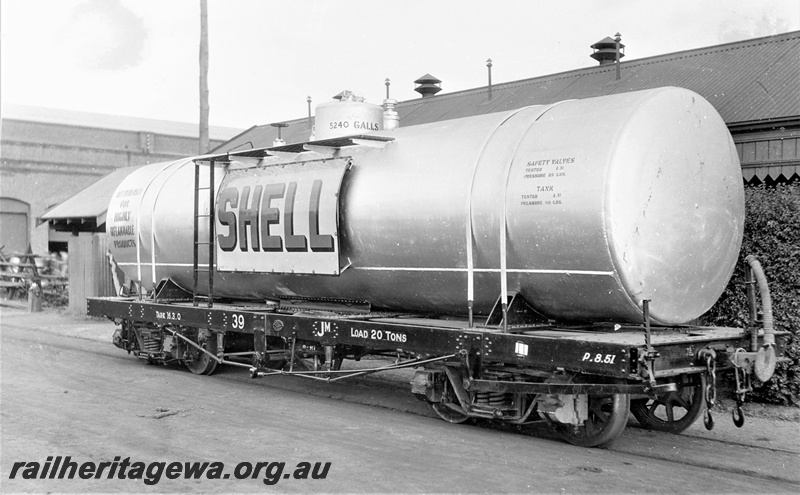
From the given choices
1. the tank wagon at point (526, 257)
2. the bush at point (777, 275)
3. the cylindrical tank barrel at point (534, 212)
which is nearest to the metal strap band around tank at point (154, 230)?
the tank wagon at point (526, 257)

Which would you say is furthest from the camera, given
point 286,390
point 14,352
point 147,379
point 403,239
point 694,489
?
point 14,352

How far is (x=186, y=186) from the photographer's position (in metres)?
12.2

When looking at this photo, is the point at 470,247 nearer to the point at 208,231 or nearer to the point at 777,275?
the point at 777,275

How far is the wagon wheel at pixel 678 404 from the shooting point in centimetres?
780

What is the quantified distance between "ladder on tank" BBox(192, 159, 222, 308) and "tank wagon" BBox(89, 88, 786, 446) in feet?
2.44

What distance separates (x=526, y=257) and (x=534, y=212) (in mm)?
450

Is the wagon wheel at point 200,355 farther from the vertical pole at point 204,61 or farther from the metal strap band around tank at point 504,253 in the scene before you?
the vertical pole at point 204,61

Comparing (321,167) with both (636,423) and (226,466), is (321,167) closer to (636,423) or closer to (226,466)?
(226,466)

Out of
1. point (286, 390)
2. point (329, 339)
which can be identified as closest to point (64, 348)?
point (286, 390)

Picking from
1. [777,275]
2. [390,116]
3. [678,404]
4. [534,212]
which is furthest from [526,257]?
[390,116]

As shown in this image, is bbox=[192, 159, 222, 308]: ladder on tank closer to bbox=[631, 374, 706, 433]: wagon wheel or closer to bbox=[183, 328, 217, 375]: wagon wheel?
bbox=[183, 328, 217, 375]: wagon wheel

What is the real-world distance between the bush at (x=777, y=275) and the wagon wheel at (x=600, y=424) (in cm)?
246

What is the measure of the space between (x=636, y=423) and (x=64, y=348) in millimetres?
11332

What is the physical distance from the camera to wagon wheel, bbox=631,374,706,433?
7797mm
